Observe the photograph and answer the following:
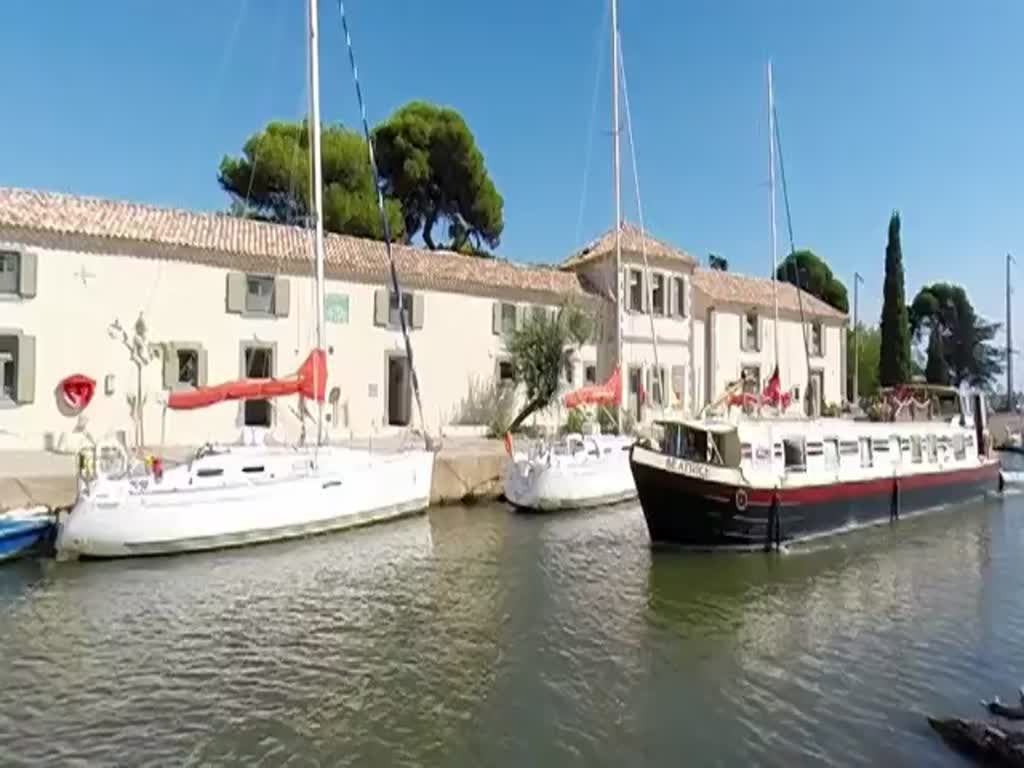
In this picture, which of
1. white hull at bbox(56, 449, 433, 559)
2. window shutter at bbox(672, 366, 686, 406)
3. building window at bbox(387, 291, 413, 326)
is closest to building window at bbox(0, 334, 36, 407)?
white hull at bbox(56, 449, 433, 559)

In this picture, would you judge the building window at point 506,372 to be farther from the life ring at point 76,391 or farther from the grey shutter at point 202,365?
the life ring at point 76,391

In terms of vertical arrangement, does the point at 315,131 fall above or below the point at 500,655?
above

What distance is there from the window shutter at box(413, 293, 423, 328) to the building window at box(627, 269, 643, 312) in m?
9.51

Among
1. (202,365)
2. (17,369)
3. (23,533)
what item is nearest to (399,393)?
(202,365)

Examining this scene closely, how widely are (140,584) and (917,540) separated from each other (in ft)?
52.2

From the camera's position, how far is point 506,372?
30625mm

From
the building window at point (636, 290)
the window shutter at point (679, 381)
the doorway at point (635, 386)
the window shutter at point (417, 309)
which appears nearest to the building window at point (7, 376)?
the window shutter at point (417, 309)

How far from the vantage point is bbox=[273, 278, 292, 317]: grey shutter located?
2508cm

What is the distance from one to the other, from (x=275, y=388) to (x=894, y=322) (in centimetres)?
4383

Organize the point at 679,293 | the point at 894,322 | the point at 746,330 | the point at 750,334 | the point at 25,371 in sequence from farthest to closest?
1. the point at 894,322
2. the point at 750,334
3. the point at 746,330
4. the point at 679,293
5. the point at 25,371

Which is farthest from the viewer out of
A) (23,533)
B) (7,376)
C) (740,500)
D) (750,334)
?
(750,334)

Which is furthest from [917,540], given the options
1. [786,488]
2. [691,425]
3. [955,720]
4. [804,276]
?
[804,276]

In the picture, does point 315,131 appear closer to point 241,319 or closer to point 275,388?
point 275,388

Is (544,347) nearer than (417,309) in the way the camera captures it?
No
